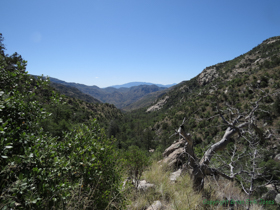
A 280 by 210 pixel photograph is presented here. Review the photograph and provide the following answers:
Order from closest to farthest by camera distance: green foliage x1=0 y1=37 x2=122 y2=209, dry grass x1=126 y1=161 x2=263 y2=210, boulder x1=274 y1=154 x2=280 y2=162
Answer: green foliage x1=0 y1=37 x2=122 y2=209, dry grass x1=126 y1=161 x2=263 y2=210, boulder x1=274 y1=154 x2=280 y2=162

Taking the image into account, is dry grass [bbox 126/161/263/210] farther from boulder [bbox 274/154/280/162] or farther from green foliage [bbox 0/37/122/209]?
boulder [bbox 274/154/280/162]

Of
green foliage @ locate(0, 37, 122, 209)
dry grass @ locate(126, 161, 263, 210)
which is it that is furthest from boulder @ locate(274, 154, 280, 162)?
green foliage @ locate(0, 37, 122, 209)

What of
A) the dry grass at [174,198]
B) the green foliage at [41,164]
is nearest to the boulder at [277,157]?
the dry grass at [174,198]

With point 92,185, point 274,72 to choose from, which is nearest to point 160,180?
point 92,185

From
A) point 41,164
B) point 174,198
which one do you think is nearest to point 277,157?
point 174,198

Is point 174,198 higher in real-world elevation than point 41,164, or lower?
lower

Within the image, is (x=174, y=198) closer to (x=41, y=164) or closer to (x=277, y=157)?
(x=41, y=164)

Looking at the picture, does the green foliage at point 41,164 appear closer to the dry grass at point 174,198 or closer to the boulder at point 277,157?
the dry grass at point 174,198

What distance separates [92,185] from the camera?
253 centimetres

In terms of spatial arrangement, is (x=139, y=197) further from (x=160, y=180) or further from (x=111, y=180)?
(x=160, y=180)

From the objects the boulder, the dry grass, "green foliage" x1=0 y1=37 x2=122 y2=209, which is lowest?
the boulder

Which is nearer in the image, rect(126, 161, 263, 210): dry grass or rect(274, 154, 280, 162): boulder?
rect(126, 161, 263, 210): dry grass

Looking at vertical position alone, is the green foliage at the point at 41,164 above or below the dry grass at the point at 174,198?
above

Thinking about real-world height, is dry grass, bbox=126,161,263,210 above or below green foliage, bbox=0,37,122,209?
below
